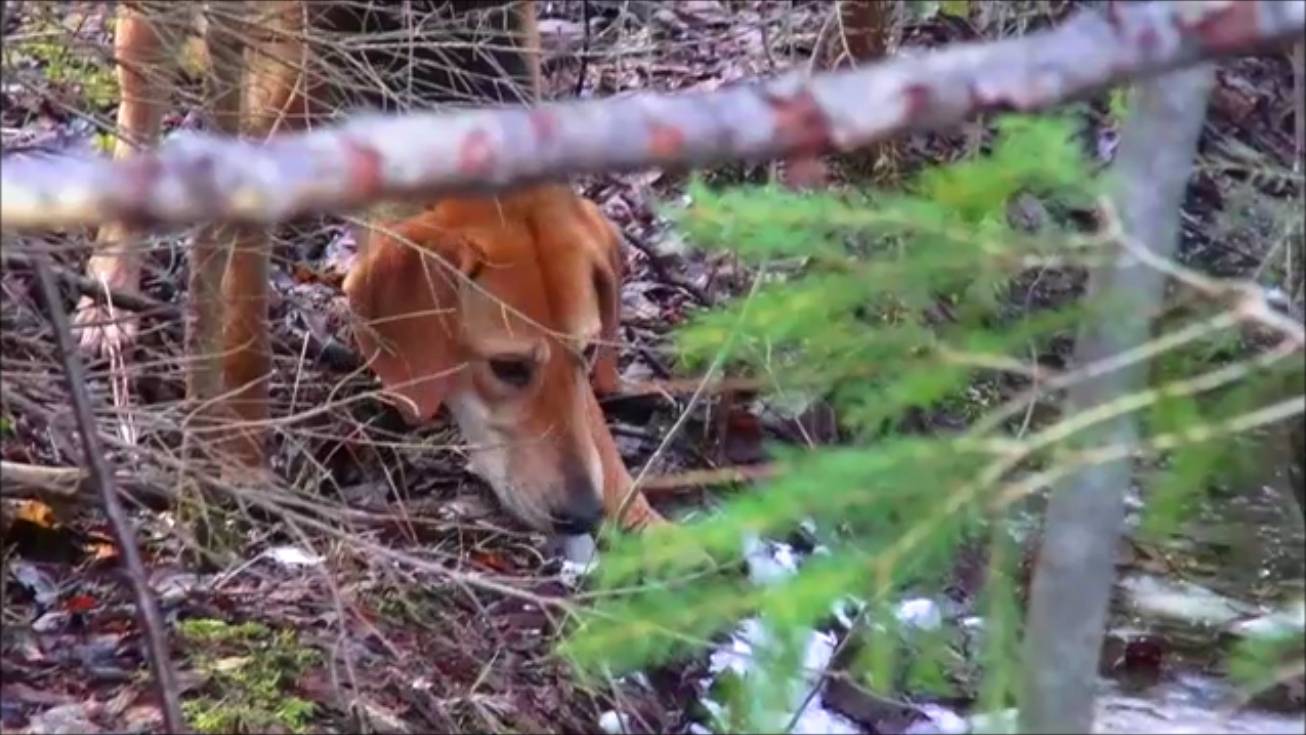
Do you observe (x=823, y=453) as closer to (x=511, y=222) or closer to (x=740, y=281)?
(x=511, y=222)

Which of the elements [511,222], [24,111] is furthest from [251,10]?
[511,222]

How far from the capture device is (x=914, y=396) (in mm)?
2043

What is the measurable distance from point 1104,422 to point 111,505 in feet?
4.90

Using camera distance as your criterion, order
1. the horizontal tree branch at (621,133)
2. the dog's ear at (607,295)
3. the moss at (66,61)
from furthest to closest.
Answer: the dog's ear at (607,295) → the moss at (66,61) → the horizontal tree branch at (621,133)

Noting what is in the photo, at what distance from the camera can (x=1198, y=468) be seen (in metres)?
2.09

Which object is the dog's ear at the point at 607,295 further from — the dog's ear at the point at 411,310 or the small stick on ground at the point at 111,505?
the small stick on ground at the point at 111,505

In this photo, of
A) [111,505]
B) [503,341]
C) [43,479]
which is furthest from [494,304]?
[111,505]

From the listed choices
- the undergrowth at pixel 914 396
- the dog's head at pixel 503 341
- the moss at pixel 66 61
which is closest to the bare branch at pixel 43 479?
the moss at pixel 66 61

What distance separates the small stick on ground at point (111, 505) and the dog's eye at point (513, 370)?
1780 millimetres

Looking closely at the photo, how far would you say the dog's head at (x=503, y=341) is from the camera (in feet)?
15.0

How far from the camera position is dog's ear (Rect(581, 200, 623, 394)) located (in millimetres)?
4828

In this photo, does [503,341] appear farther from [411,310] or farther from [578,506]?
[578,506]

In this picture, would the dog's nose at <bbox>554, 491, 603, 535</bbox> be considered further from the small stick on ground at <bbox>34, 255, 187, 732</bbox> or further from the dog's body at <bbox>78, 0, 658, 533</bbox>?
the small stick on ground at <bbox>34, 255, 187, 732</bbox>

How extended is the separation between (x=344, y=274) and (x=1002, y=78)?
3.51m
